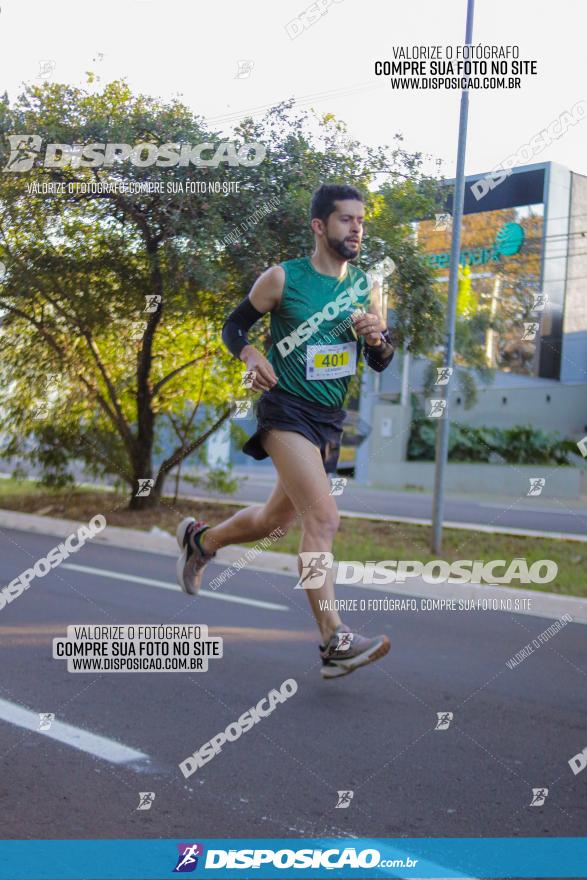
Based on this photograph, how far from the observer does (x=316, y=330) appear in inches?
85.2

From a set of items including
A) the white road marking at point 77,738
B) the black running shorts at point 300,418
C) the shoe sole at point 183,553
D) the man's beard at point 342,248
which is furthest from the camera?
the white road marking at point 77,738

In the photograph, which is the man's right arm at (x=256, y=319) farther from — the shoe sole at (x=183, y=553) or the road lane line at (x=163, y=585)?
the road lane line at (x=163, y=585)

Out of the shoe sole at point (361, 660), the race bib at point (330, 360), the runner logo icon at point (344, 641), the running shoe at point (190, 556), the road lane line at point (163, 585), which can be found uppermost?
the race bib at point (330, 360)

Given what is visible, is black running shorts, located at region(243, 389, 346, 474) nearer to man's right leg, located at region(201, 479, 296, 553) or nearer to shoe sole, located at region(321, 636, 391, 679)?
man's right leg, located at region(201, 479, 296, 553)

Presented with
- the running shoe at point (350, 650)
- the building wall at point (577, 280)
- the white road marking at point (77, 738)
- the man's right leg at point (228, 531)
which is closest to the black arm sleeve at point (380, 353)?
the man's right leg at point (228, 531)

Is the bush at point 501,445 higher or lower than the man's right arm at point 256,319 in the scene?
lower

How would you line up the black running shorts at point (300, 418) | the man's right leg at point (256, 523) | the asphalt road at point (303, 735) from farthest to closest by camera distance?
the asphalt road at point (303, 735) → the man's right leg at point (256, 523) → the black running shorts at point (300, 418)

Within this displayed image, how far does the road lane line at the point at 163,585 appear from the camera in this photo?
715 cm

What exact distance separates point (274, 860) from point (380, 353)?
112 cm

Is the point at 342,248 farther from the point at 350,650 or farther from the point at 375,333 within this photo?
the point at 350,650

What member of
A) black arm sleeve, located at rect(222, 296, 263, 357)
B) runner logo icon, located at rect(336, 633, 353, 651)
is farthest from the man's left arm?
runner logo icon, located at rect(336, 633, 353, 651)

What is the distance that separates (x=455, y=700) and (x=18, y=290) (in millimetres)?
2958

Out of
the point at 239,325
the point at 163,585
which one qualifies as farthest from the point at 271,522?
the point at 163,585

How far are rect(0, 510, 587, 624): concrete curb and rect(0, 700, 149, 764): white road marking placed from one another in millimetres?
756
